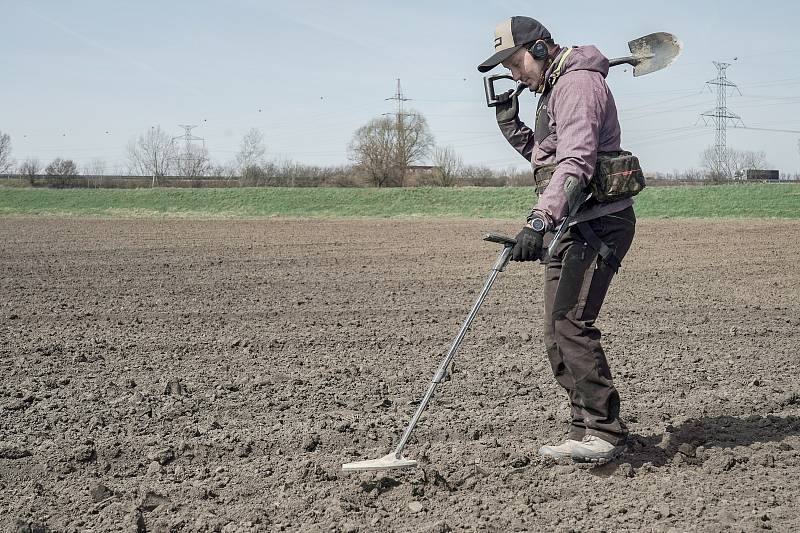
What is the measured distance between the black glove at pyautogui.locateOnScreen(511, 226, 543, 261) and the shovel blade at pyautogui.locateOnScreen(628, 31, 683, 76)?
1.35m

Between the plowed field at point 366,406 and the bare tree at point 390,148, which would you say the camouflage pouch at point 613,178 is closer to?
the plowed field at point 366,406

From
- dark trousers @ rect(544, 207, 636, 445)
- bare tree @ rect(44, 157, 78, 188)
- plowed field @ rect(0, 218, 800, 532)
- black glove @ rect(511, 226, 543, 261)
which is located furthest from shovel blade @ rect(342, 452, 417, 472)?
bare tree @ rect(44, 157, 78, 188)

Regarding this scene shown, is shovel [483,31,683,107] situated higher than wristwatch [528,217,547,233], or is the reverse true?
shovel [483,31,683,107]

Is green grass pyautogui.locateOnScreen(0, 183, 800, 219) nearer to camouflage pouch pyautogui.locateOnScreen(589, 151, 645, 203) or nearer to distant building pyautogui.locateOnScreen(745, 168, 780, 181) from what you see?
Result: distant building pyautogui.locateOnScreen(745, 168, 780, 181)

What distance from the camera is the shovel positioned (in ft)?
15.6

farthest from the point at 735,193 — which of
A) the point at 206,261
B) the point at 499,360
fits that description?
the point at 499,360

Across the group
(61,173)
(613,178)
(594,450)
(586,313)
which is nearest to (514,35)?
(613,178)

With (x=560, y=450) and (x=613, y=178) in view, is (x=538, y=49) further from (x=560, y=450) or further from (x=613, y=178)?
(x=560, y=450)

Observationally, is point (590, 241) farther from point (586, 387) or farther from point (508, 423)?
point (508, 423)

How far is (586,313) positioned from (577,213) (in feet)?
1.77

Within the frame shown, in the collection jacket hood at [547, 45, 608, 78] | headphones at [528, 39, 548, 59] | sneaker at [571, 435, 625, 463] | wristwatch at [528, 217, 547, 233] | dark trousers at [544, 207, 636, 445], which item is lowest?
sneaker at [571, 435, 625, 463]

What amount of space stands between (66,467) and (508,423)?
8.79 ft

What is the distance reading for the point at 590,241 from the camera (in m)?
4.48

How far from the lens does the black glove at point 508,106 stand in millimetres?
4941
